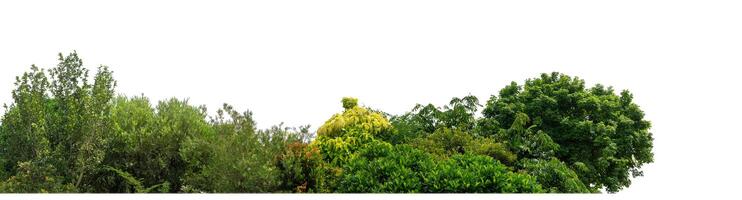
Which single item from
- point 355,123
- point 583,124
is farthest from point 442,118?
point 583,124

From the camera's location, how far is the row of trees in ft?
36.4

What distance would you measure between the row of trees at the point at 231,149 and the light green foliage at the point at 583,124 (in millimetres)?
2376

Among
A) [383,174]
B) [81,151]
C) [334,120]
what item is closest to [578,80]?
[334,120]

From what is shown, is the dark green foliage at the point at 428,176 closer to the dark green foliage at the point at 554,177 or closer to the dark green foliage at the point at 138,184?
the dark green foliage at the point at 554,177

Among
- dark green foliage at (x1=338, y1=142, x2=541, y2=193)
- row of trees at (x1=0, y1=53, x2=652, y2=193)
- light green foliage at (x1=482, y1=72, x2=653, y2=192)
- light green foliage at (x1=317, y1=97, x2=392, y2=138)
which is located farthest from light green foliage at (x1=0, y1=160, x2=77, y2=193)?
light green foliage at (x1=482, y1=72, x2=653, y2=192)

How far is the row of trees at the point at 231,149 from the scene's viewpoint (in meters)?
11.1

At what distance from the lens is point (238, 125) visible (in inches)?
476

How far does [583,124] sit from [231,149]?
1073cm

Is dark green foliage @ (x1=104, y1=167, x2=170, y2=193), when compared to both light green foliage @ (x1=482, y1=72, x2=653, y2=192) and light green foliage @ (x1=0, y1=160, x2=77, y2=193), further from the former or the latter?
light green foliage @ (x1=482, y1=72, x2=653, y2=192)

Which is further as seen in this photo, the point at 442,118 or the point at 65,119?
the point at 442,118

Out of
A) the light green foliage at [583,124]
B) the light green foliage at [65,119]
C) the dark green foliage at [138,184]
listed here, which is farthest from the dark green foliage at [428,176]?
the light green foliage at [583,124]

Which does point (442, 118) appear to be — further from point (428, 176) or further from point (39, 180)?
point (39, 180)

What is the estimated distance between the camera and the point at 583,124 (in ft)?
63.3

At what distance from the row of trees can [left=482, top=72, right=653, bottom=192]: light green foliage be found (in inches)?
93.6
